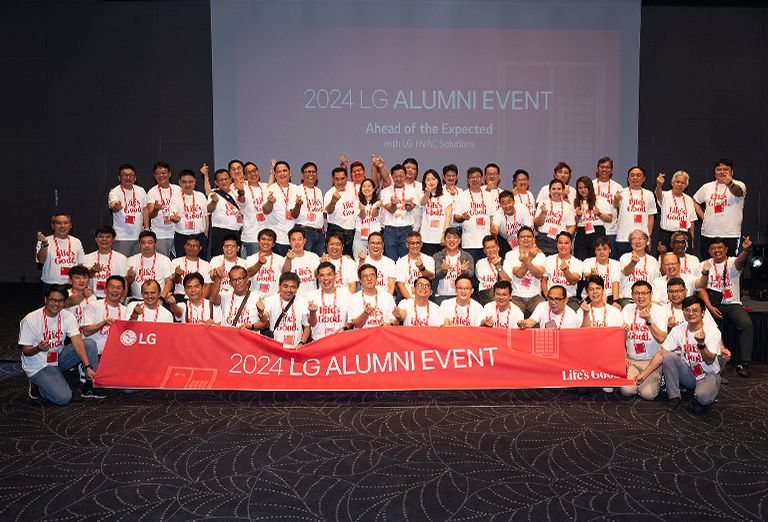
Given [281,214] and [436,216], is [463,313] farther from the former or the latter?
[281,214]

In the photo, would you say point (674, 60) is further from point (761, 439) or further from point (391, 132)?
point (761, 439)

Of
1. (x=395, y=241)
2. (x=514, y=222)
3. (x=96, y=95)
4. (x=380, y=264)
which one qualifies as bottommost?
(x=380, y=264)

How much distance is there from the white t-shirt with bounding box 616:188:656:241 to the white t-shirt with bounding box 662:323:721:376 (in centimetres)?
241

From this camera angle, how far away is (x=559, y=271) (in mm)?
7461

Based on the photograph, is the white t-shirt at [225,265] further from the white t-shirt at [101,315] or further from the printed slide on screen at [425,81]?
the printed slide on screen at [425,81]

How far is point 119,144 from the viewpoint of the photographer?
10969mm

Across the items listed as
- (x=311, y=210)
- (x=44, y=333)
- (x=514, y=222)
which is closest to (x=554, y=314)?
(x=514, y=222)

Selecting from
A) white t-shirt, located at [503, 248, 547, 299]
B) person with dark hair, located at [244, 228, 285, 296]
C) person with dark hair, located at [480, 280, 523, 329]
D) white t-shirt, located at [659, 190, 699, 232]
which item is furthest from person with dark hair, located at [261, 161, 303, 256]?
white t-shirt, located at [659, 190, 699, 232]

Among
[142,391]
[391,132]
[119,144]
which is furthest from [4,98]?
[142,391]

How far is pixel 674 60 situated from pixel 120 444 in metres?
9.64

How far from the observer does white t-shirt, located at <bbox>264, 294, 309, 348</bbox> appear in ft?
21.7

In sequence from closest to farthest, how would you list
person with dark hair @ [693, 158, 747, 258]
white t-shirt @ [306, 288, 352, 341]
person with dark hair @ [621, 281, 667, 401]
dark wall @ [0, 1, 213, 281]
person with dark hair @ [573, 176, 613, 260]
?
person with dark hair @ [621, 281, 667, 401], white t-shirt @ [306, 288, 352, 341], person with dark hair @ [693, 158, 747, 258], person with dark hair @ [573, 176, 613, 260], dark wall @ [0, 1, 213, 281]

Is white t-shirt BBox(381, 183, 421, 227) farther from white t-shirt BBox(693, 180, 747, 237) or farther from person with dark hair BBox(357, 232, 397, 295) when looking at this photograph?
white t-shirt BBox(693, 180, 747, 237)

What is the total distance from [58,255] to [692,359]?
6.45 metres
